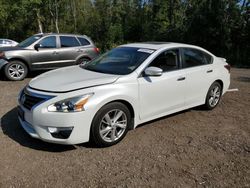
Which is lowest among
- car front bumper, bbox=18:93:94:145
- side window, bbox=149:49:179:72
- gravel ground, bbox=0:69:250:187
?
gravel ground, bbox=0:69:250:187

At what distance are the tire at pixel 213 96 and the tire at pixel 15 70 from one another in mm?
6126

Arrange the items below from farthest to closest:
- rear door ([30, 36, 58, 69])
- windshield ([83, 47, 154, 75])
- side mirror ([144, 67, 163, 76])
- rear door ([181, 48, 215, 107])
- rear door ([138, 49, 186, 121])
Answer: rear door ([30, 36, 58, 69])
rear door ([181, 48, 215, 107])
windshield ([83, 47, 154, 75])
rear door ([138, 49, 186, 121])
side mirror ([144, 67, 163, 76])

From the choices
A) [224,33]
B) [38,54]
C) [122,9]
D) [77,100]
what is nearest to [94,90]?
[77,100]

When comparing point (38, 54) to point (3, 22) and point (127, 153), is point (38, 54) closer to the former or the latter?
point (127, 153)

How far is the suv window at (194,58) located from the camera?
5.46m

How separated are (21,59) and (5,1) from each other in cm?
2103

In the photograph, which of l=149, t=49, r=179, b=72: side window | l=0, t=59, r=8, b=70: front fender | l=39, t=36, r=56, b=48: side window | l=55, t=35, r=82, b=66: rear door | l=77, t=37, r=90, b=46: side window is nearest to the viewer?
l=149, t=49, r=179, b=72: side window

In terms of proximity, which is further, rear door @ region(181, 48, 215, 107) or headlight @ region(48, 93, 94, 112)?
rear door @ region(181, 48, 215, 107)

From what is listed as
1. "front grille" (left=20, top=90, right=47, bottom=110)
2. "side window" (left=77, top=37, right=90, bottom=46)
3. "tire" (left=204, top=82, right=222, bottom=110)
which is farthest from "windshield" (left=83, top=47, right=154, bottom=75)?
"side window" (left=77, top=37, right=90, bottom=46)

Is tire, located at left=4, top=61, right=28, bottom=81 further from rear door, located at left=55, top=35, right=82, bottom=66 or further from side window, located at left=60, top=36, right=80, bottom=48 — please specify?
side window, located at left=60, top=36, right=80, bottom=48

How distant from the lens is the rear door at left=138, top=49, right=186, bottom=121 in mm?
4648

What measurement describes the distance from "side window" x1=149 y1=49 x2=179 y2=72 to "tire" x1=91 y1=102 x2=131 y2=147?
1074 millimetres

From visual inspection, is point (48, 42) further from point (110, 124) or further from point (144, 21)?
point (144, 21)

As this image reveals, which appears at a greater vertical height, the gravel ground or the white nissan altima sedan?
the white nissan altima sedan
